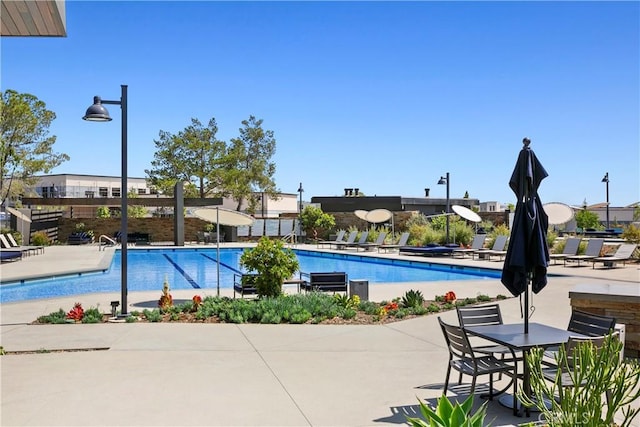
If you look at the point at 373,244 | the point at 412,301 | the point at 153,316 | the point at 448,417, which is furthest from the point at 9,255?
the point at 448,417

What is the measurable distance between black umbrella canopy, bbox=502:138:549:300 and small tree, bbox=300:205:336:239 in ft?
92.7

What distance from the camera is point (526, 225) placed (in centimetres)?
516

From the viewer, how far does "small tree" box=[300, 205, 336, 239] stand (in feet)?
110

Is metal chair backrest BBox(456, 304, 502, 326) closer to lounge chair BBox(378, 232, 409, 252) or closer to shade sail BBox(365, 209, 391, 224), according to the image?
lounge chair BBox(378, 232, 409, 252)

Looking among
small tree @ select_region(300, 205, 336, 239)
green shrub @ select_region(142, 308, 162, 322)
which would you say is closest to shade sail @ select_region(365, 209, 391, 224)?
small tree @ select_region(300, 205, 336, 239)

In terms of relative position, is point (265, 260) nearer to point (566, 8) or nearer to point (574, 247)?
point (566, 8)

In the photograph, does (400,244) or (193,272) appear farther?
(400,244)

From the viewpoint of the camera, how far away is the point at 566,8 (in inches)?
548

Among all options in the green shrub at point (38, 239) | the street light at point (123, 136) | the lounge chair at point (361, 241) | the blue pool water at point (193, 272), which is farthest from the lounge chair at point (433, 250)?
the green shrub at point (38, 239)

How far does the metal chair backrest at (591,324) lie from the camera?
4985mm

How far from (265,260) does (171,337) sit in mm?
3022

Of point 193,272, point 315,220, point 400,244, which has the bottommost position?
point 193,272

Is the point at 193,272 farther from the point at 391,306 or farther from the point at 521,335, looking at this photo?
the point at 521,335

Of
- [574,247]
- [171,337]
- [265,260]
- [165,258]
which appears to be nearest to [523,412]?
[171,337]
